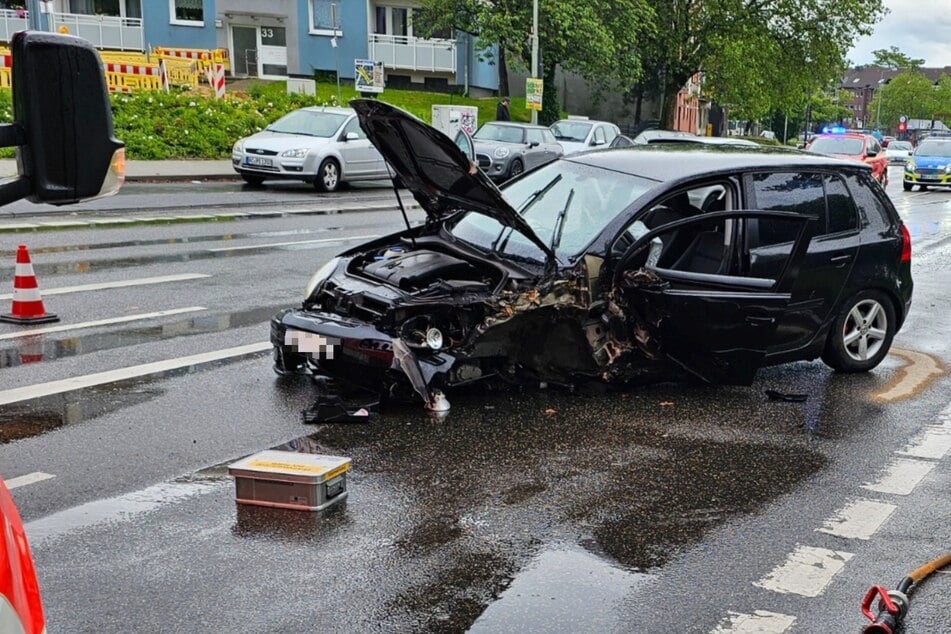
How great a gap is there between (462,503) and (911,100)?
5970 inches

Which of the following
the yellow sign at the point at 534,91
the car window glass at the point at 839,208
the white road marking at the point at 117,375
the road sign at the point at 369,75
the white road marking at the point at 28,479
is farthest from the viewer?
the yellow sign at the point at 534,91

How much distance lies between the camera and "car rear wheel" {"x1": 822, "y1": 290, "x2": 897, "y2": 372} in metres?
7.61

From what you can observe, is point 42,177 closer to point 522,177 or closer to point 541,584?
point 541,584

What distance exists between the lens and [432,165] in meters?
6.78

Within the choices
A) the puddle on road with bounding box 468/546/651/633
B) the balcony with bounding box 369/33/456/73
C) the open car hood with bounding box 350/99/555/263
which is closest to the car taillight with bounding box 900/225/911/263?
the open car hood with bounding box 350/99/555/263

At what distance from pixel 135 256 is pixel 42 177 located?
10778mm

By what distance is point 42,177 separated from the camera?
2.15 metres

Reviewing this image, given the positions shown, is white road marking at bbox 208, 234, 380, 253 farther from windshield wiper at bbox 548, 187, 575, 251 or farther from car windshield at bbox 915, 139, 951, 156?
car windshield at bbox 915, 139, 951, 156

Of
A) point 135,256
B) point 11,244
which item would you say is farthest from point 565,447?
point 11,244

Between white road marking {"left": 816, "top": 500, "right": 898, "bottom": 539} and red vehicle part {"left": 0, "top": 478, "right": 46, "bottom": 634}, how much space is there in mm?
3811

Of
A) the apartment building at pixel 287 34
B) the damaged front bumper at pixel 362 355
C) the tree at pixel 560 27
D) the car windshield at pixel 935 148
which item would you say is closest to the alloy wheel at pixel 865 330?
the damaged front bumper at pixel 362 355

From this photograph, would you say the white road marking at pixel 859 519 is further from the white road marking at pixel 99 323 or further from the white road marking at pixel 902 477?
the white road marking at pixel 99 323

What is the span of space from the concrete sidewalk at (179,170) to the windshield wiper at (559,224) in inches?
658

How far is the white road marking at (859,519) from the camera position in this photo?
4805 mm
